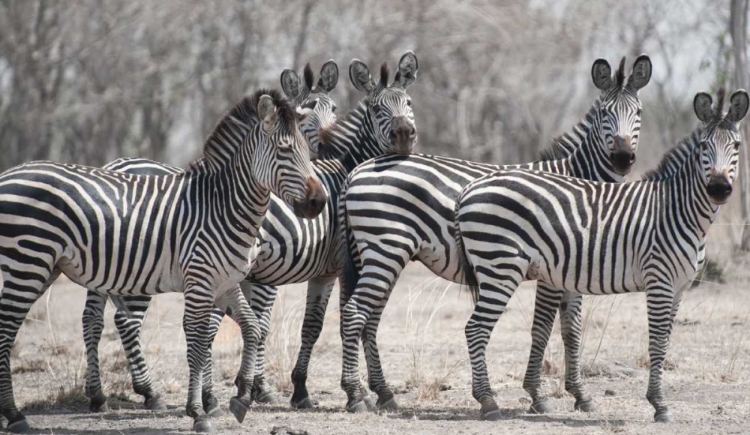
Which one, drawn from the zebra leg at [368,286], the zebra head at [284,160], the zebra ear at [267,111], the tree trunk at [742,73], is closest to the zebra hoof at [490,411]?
the zebra leg at [368,286]

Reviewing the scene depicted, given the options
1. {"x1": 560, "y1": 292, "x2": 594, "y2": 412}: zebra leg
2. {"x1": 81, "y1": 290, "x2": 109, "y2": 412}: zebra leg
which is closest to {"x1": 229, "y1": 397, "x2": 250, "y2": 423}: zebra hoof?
{"x1": 81, "y1": 290, "x2": 109, "y2": 412}: zebra leg

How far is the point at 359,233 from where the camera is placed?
7.43m

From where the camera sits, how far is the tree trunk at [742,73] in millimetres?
12914

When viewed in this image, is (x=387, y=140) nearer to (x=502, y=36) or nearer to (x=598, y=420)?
(x=598, y=420)

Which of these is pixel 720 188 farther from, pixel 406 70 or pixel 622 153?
pixel 406 70

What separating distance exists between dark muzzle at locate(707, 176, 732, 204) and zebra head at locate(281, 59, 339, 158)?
3.42 meters

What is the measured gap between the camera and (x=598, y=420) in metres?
7.02

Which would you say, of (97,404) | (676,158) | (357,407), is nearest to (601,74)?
(676,158)

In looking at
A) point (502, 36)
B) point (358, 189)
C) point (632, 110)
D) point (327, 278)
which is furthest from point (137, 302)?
point (502, 36)

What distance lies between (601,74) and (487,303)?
2517 mm

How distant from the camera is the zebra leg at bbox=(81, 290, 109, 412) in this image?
787cm

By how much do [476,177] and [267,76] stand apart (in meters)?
19.1

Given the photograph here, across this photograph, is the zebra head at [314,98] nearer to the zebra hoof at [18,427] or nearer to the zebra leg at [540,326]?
the zebra leg at [540,326]

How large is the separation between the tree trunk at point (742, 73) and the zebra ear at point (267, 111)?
25.4ft
